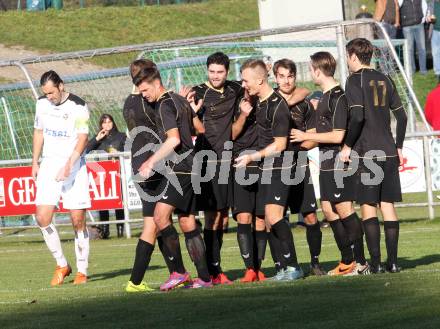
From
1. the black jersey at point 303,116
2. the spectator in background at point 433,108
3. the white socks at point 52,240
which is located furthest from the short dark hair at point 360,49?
the spectator in background at point 433,108

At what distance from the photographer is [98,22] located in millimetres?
49500

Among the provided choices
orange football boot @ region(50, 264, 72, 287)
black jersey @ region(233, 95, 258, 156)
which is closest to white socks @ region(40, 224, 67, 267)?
orange football boot @ region(50, 264, 72, 287)

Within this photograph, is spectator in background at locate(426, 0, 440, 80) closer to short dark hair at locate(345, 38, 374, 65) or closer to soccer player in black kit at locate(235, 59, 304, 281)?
short dark hair at locate(345, 38, 374, 65)

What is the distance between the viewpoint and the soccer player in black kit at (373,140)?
39.6ft

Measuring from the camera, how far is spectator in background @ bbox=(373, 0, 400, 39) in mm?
28938

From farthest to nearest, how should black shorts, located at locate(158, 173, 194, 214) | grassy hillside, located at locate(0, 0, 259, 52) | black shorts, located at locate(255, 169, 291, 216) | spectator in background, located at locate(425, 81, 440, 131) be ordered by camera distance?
1. grassy hillside, located at locate(0, 0, 259, 52)
2. spectator in background, located at locate(425, 81, 440, 131)
3. black shorts, located at locate(255, 169, 291, 216)
4. black shorts, located at locate(158, 173, 194, 214)

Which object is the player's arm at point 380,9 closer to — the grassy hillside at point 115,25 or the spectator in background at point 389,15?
the spectator in background at point 389,15

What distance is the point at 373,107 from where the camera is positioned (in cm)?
1216

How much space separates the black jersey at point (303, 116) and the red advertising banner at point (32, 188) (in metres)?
8.30

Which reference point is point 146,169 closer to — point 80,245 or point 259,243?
point 259,243

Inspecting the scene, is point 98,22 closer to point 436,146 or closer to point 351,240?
point 436,146

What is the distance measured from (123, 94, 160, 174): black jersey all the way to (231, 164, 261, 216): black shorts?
106cm

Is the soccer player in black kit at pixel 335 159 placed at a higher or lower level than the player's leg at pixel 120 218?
higher

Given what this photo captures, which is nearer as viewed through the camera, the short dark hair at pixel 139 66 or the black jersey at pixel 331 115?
the short dark hair at pixel 139 66
